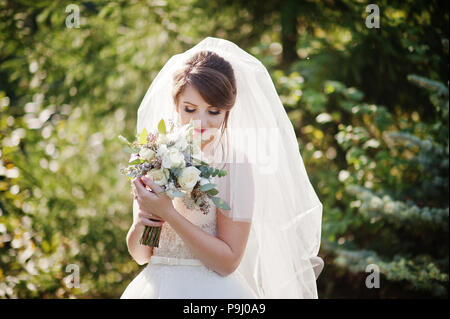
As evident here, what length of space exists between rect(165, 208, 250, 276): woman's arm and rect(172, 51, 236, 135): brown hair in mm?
529

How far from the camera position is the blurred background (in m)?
3.82

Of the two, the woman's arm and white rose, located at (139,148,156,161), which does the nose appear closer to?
white rose, located at (139,148,156,161)

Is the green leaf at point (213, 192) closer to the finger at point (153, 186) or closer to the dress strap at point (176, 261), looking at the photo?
the finger at point (153, 186)

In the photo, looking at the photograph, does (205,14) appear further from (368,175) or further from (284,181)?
(284,181)

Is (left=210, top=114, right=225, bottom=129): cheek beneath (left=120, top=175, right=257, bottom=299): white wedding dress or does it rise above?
above

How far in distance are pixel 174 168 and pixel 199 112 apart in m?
0.35

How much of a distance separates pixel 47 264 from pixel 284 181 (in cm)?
267

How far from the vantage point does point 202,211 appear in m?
1.97

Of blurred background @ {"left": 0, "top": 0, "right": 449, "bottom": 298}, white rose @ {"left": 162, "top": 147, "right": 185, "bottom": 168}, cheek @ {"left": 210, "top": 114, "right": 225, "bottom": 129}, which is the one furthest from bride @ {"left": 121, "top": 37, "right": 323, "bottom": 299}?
blurred background @ {"left": 0, "top": 0, "right": 449, "bottom": 298}

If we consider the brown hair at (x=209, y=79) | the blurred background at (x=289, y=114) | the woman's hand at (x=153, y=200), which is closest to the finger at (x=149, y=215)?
the woman's hand at (x=153, y=200)

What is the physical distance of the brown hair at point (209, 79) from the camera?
6.60ft

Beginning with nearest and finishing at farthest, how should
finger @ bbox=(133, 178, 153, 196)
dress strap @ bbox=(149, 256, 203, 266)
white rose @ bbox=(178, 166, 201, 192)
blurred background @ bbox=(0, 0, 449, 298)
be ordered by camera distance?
white rose @ bbox=(178, 166, 201, 192), finger @ bbox=(133, 178, 153, 196), dress strap @ bbox=(149, 256, 203, 266), blurred background @ bbox=(0, 0, 449, 298)
